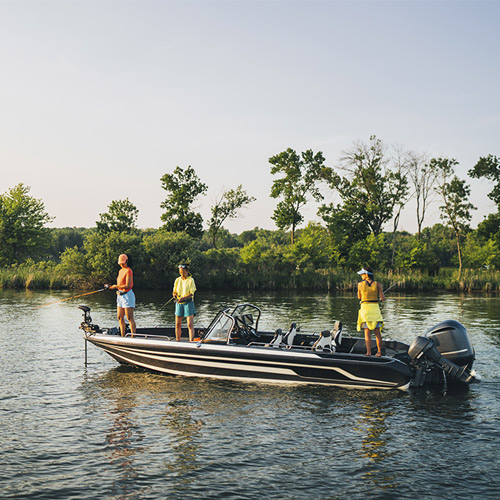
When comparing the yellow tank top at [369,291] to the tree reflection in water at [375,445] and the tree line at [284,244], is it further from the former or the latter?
the tree line at [284,244]

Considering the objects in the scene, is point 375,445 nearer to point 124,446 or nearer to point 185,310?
point 124,446

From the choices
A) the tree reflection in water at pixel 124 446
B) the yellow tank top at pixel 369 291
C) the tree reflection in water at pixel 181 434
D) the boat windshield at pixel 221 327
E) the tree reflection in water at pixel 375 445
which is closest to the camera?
the tree reflection in water at pixel 124 446

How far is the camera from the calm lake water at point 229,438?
661 centimetres

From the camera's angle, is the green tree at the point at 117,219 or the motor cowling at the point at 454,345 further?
the green tree at the point at 117,219

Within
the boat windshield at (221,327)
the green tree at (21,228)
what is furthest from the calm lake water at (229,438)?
the green tree at (21,228)

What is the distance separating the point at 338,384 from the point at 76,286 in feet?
116

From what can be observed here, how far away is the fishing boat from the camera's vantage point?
34.3 feet

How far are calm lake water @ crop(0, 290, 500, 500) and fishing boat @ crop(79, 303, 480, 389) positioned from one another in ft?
0.93

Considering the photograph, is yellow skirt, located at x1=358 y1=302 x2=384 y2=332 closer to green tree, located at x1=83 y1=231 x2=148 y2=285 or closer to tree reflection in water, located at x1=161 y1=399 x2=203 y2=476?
tree reflection in water, located at x1=161 y1=399 x2=203 y2=476

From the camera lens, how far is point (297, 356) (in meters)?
10.8

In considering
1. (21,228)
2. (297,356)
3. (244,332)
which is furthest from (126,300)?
(21,228)

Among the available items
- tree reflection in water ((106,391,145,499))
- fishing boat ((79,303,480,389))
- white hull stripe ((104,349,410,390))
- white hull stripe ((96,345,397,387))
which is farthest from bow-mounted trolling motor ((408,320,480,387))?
tree reflection in water ((106,391,145,499))

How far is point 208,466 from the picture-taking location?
7215 mm

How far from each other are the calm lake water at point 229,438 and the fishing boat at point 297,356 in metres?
0.28
